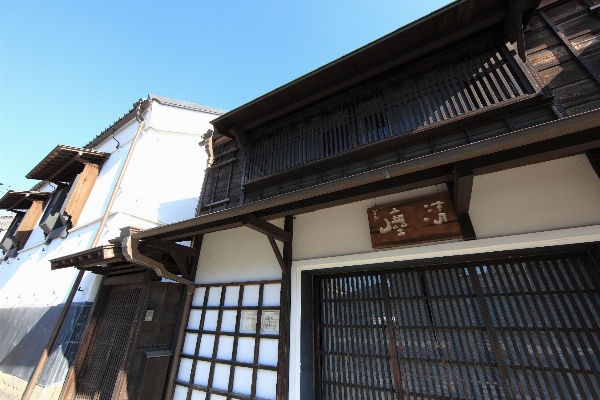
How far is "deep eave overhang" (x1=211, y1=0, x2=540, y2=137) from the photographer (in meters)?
4.36

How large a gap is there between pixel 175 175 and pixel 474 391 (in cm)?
1131

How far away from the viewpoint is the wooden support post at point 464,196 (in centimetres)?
274

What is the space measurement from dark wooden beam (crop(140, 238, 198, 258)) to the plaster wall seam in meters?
2.87

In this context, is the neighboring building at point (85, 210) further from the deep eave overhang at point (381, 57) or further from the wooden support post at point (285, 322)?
the wooden support post at point (285, 322)

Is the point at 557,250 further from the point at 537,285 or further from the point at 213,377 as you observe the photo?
the point at 213,377

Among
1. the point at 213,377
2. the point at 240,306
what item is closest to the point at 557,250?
the point at 240,306

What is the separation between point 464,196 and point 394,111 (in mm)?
2496

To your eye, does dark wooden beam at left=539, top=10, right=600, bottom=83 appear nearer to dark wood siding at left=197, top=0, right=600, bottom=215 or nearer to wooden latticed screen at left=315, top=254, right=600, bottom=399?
dark wood siding at left=197, top=0, right=600, bottom=215

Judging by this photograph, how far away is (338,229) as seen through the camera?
4.55 meters

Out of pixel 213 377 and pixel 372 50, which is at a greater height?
pixel 372 50

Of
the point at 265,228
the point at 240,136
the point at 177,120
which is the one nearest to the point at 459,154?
the point at 265,228

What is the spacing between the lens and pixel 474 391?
10.6ft

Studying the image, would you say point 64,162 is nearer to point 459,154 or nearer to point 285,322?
point 285,322

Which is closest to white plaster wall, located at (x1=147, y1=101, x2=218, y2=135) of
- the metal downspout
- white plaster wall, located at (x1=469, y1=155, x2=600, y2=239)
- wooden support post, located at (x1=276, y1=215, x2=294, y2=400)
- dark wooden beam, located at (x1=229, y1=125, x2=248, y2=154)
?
the metal downspout
